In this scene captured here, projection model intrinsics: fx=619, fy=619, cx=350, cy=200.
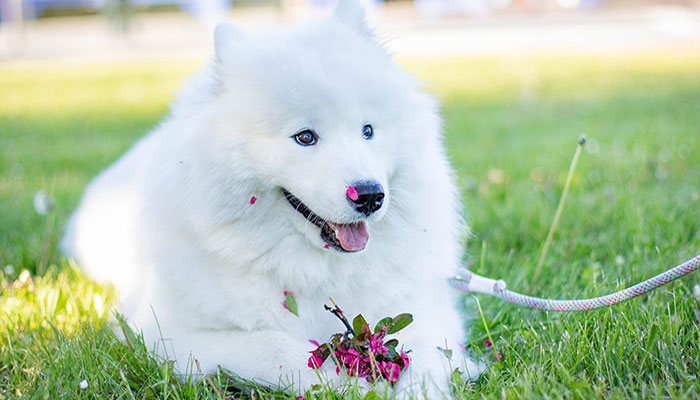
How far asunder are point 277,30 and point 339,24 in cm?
26

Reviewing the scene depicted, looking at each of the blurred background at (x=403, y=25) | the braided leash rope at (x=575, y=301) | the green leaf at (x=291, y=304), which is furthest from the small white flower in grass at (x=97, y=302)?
the blurred background at (x=403, y=25)

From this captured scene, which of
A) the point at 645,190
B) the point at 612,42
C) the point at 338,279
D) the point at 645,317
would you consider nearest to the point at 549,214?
the point at 645,190

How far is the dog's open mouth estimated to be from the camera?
7.23ft

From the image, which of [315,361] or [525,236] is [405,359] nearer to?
[315,361]

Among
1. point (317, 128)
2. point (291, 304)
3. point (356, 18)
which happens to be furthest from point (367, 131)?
point (291, 304)

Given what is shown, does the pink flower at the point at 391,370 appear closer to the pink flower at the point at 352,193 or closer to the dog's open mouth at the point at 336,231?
the dog's open mouth at the point at 336,231

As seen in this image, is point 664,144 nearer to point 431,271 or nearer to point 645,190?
point 645,190

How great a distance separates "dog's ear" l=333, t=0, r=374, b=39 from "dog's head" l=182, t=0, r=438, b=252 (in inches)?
8.0

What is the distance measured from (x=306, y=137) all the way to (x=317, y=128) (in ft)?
0.16

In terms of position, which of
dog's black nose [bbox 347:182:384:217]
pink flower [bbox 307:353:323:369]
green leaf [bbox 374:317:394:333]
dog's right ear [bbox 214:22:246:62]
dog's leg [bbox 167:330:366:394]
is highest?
dog's right ear [bbox 214:22:246:62]

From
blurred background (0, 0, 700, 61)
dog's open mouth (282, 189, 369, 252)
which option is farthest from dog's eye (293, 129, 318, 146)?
blurred background (0, 0, 700, 61)

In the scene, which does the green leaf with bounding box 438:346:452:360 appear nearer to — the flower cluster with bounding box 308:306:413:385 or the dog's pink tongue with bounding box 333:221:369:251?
the flower cluster with bounding box 308:306:413:385

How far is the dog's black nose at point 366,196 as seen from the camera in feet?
6.70

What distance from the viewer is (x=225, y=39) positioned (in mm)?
2391
